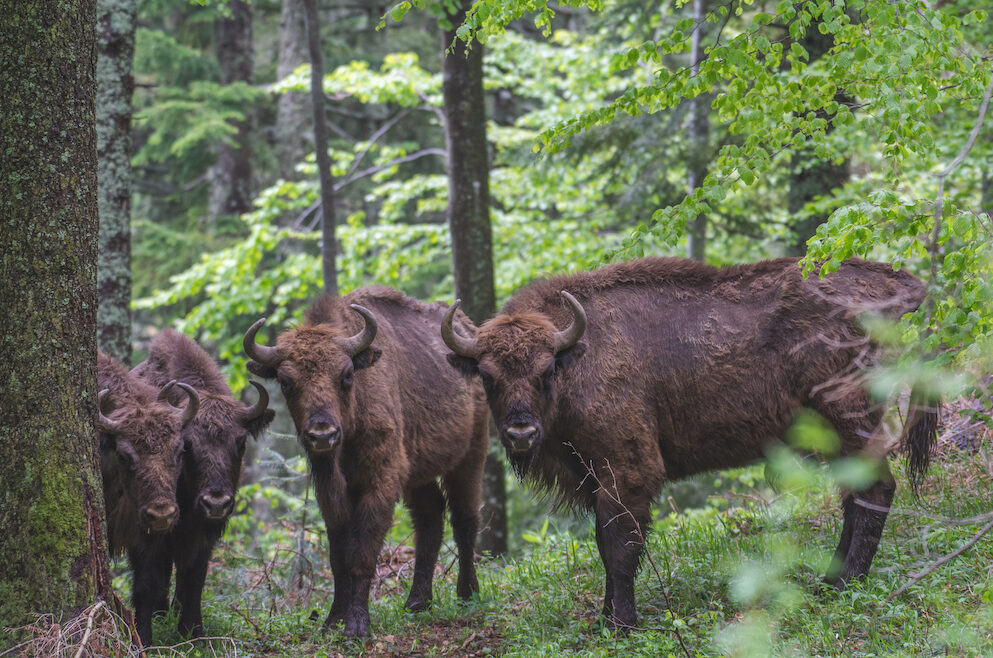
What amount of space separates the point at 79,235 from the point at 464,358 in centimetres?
294

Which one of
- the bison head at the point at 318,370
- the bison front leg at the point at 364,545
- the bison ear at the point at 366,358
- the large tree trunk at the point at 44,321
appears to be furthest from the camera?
the bison ear at the point at 366,358

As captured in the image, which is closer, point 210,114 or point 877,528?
point 877,528

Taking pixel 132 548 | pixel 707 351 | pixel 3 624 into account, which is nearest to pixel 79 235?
pixel 3 624

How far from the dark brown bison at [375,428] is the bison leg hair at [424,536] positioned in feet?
0.03

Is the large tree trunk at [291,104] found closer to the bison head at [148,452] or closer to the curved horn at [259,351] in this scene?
the curved horn at [259,351]

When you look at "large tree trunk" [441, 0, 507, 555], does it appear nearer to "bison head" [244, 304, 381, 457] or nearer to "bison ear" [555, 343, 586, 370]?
"bison head" [244, 304, 381, 457]

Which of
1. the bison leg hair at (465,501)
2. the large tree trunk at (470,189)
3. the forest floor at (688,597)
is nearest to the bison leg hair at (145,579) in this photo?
the forest floor at (688,597)

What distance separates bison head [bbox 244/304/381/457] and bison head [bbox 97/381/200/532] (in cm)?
68

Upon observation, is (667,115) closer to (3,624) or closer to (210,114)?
(210,114)

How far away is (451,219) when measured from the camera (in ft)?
35.6

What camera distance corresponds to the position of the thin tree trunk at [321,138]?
11812 millimetres

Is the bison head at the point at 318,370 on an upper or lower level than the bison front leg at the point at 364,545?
upper

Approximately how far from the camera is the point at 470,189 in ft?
35.3

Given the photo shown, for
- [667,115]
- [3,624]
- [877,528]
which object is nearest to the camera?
[3,624]
